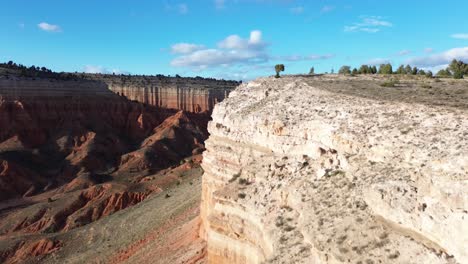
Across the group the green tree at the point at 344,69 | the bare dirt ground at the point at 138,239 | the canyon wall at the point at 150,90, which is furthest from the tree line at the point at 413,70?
the canyon wall at the point at 150,90

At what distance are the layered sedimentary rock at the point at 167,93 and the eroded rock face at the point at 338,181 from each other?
82.5m

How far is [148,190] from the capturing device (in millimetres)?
52875

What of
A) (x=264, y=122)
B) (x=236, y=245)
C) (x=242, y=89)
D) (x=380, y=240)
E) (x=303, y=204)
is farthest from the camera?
(x=242, y=89)

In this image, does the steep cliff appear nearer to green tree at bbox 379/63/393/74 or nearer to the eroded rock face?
the eroded rock face

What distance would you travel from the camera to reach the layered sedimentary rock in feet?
336

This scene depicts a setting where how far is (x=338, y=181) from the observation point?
1441 centimetres

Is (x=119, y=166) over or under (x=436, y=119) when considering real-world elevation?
under

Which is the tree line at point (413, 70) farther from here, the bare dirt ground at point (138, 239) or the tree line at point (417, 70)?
the bare dirt ground at point (138, 239)

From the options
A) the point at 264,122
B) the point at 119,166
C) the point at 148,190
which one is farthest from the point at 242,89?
the point at 119,166

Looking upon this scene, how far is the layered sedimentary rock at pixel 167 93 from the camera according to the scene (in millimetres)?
102562

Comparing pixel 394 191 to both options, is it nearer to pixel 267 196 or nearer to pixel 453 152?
pixel 453 152

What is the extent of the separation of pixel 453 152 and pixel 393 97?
27.2ft

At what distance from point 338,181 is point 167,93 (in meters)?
92.0

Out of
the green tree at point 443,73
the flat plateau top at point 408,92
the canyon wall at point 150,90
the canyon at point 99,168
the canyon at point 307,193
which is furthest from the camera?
the canyon wall at point 150,90
